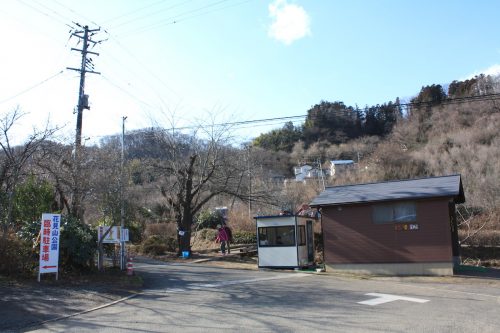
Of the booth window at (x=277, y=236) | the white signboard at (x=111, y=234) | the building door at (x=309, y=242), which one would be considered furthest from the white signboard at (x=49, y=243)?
the building door at (x=309, y=242)

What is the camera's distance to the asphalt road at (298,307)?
8742 millimetres

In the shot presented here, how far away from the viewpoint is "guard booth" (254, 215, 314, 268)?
832 inches

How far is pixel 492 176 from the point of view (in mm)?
41250

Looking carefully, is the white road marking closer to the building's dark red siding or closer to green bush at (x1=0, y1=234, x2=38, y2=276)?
the building's dark red siding

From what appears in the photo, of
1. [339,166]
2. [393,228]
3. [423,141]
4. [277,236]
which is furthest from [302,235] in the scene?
[423,141]

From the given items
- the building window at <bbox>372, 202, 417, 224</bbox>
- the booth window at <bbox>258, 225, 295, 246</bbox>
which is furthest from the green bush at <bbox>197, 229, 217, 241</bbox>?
the building window at <bbox>372, 202, 417, 224</bbox>

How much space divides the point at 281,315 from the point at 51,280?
303 inches

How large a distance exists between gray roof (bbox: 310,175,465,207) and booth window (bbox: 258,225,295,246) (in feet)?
5.74

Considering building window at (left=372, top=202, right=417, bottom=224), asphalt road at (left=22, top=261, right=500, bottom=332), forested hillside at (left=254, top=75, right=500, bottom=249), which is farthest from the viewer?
forested hillside at (left=254, top=75, right=500, bottom=249)

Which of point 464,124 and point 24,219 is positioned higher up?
point 464,124

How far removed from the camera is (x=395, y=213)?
1938 cm

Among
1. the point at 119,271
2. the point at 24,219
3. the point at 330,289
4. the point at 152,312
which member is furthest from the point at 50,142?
the point at 330,289

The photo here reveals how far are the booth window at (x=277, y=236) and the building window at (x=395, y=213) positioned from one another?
12.4 ft

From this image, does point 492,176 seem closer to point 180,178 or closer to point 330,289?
point 180,178
